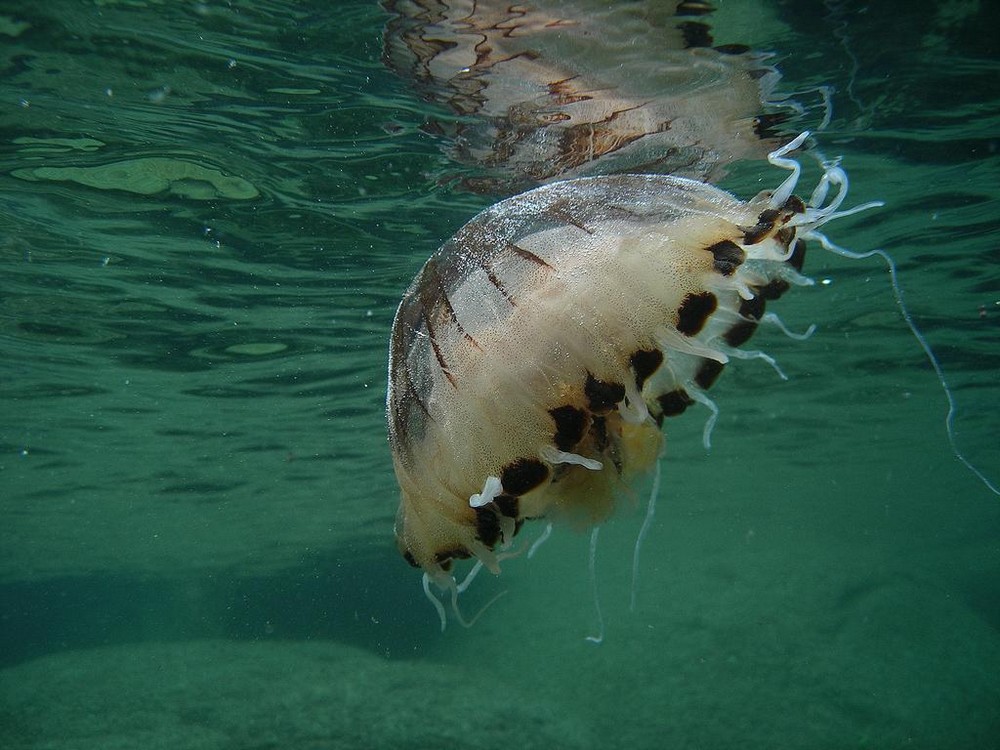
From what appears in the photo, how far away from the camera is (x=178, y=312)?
10.7 meters

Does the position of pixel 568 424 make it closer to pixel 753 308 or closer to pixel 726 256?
pixel 726 256

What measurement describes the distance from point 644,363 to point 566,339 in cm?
23

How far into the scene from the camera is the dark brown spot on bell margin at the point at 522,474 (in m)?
1.90

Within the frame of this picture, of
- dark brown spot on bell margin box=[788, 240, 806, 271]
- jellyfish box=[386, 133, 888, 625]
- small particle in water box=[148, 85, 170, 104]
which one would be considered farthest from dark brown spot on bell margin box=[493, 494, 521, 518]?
small particle in water box=[148, 85, 170, 104]

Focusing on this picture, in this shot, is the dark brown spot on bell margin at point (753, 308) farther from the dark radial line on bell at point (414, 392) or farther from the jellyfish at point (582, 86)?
the jellyfish at point (582, 86)

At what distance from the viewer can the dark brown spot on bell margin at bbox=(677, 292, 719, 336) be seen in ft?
6.32

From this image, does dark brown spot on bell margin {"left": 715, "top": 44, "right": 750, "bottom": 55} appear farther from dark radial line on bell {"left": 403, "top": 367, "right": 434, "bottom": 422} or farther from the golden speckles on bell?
dark radial line on bell {"left": 403, "top": 367, "right": 434, "bottom": 422}

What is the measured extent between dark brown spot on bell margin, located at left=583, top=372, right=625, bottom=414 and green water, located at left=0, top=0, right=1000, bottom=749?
774 millimetres

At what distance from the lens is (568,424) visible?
1864 mm

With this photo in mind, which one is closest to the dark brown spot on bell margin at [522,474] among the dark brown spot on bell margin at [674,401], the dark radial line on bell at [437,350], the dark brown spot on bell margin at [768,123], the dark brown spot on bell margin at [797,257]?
the dark radial line on bell at [437,350]

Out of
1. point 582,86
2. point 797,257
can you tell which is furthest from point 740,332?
point 582,86

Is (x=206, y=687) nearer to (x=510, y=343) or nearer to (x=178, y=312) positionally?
(x=178, y=312)

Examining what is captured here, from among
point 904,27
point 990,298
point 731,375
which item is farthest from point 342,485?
point 904,27

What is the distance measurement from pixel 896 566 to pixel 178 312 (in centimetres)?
2367
